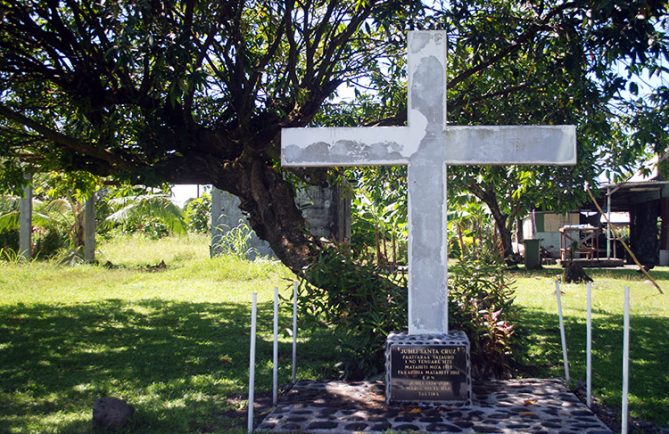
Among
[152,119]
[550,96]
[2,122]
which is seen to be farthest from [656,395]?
[2,122]

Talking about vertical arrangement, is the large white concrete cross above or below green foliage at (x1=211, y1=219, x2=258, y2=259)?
above

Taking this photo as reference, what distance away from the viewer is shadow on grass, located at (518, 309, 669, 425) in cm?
619

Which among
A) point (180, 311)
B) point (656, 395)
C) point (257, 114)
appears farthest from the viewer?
point (180, 311)

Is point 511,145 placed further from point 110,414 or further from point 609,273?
point 609,273

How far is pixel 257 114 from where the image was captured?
9297 millimetres

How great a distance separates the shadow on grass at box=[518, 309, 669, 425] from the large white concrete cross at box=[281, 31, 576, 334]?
65.5 inches

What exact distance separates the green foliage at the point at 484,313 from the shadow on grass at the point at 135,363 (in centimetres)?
171

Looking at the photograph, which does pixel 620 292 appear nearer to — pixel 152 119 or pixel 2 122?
pixel 152 119

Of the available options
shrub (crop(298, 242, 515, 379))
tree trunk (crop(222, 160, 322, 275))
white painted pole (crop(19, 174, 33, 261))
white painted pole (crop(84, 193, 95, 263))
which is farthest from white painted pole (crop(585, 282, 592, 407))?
white painted pole (crop(84, 193, 95, 263))

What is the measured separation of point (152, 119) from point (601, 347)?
632 centimetres

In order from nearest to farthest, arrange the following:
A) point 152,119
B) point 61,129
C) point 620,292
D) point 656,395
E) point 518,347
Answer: point 656,395
point 518,347
point 152,119
point 61,129
point 620,292

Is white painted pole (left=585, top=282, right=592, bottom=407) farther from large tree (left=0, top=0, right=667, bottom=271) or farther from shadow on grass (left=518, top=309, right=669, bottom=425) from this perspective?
large tree (left=0, top=0, right=667, bottom=271)

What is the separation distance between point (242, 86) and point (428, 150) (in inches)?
135

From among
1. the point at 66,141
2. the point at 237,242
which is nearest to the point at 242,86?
the point at 66,141
